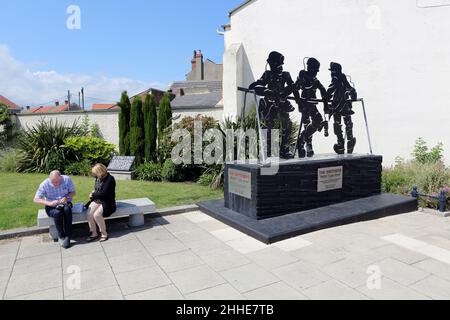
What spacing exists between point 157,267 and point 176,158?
687cm

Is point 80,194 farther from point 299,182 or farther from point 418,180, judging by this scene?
point 418,180

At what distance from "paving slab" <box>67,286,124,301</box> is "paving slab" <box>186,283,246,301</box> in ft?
2.50

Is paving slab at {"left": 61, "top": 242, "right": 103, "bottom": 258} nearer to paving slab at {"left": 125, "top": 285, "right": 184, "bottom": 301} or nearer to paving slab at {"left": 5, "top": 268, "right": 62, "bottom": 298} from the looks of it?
paving slab at {"left": 5, "top": 268, "right": 62, "bottom": 298}

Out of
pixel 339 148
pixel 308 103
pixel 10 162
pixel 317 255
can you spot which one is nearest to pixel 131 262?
pixel 317 255

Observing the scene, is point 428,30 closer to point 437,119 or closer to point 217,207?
point 437,119

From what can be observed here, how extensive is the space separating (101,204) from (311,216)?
3.64 m

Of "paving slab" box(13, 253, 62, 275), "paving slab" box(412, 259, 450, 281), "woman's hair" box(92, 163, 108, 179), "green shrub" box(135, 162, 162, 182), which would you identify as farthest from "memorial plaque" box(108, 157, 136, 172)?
"paving slab" box(412, 259, 450, 281)

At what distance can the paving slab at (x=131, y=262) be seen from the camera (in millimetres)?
4227

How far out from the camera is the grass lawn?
6.33 metres

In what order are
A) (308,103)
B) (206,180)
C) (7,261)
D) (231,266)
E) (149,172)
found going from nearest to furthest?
(231,266)
(7,261)
(308,103)
(206,180)
(149,172)

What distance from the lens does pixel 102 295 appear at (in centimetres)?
354

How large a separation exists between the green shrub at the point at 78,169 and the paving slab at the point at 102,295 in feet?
29.3

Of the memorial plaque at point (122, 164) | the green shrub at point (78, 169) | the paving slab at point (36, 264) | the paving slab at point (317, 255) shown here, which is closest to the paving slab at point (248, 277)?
the paving slab at point (317, 255)
